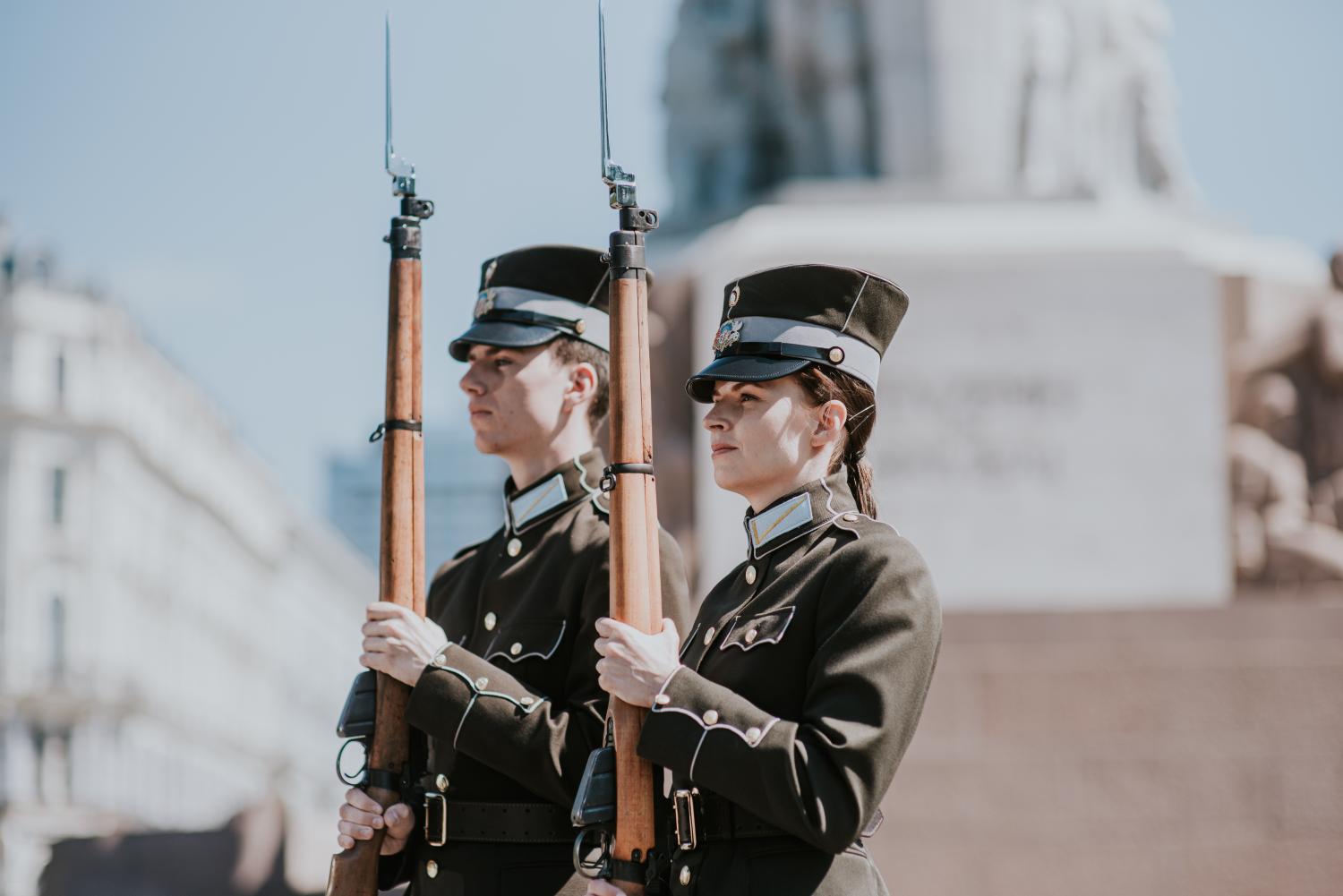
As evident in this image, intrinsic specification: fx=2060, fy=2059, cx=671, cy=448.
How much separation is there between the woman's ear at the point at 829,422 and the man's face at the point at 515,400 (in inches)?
38.6

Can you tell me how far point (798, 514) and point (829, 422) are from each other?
0.19 meters

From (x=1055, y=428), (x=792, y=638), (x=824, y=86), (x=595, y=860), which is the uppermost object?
(x=824, y=86)

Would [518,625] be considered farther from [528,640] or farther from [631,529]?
[631,529]

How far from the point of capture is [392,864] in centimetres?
448

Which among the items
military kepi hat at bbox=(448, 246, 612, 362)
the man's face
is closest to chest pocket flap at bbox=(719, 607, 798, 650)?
the man's face

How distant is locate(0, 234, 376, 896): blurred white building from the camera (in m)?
46.2

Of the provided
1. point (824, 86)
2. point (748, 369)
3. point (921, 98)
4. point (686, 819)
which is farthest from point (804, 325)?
point (824, 86)

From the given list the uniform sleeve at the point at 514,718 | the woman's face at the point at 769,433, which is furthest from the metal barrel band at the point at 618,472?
the uniform sleeve at the point at 514,718

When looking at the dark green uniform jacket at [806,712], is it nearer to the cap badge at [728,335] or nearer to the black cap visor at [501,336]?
the cap badge at [728,335]

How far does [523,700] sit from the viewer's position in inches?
169

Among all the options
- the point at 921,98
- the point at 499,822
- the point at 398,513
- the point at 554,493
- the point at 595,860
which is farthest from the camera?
the point at 921,98

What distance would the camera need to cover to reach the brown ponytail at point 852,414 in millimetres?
3957

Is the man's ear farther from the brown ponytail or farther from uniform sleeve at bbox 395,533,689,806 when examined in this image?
the brown ponytail

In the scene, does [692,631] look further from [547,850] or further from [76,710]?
[76,710]
